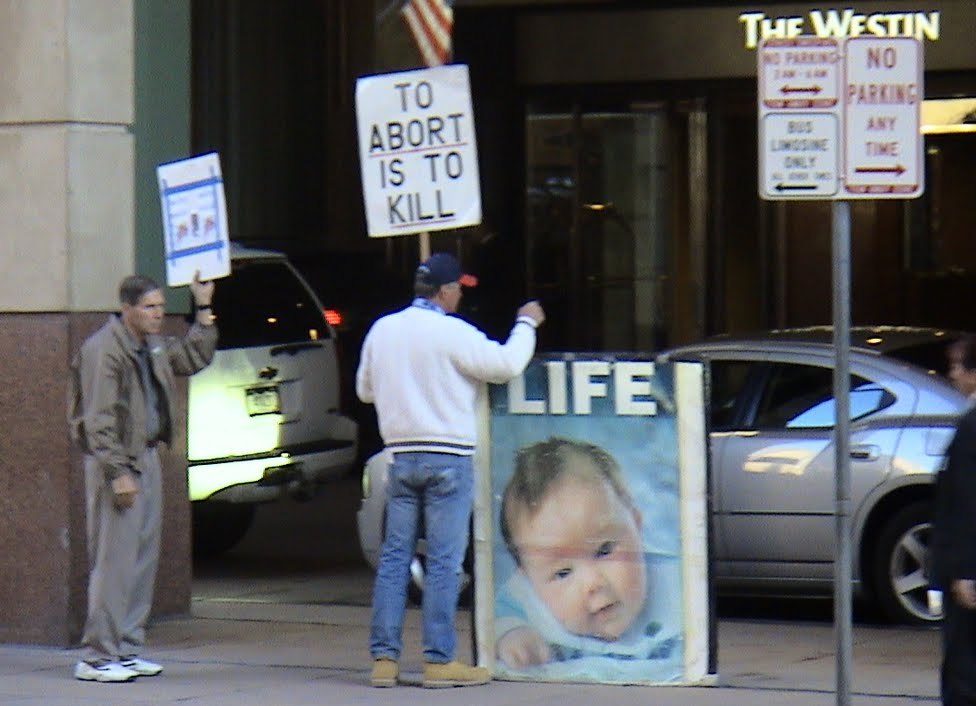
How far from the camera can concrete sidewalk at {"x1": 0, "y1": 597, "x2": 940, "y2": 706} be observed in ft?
31.6

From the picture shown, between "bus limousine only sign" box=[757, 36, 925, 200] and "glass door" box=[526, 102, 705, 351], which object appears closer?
"bus limousine only sign" box=[757, 36, 925, 200]

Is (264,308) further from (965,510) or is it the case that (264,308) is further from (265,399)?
(965,510)

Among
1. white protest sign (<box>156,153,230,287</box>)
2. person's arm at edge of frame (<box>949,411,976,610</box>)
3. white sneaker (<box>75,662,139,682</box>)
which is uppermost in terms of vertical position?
white protest sign (<box>156,153,230,287</box>)

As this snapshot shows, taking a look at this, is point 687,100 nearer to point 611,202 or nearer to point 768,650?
point 611,202

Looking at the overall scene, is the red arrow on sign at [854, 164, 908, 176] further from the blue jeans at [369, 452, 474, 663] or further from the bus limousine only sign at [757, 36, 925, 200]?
the blue jeans at [369, 452, 474, 663]

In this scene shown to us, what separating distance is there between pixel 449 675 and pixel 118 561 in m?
1.65

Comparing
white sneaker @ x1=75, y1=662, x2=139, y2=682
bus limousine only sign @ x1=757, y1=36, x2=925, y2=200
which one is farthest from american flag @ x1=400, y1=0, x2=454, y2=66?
white sneaker @ x1=75, y1=662, x2=139, y2=682

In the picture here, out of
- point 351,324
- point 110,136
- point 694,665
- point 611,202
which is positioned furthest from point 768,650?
point 611,202

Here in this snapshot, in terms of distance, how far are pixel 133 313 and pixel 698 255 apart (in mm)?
11847

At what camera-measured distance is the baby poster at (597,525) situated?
32.0ft

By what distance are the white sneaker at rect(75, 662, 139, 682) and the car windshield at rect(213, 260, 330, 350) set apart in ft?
13.7

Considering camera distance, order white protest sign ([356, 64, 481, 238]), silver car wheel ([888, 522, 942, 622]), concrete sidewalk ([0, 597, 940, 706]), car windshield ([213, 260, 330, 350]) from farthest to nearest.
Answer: car windshield ([213, 260, 330, 350]), silver car wheel ([888, 522, 942, 622]), white protest sign ([356, 64, 481, 238]), concrete sidewalk ([0, 597, 940, 706])

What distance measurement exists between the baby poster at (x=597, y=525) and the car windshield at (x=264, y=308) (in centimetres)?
468

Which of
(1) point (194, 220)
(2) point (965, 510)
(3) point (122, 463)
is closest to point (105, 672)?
(3) point (122, 463)
